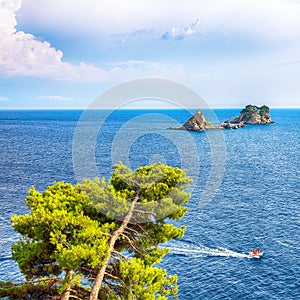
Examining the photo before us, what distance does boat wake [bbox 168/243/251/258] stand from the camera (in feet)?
173

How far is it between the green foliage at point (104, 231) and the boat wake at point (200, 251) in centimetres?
2620

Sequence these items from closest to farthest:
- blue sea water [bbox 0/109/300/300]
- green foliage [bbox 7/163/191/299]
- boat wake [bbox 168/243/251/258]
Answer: green foliage [bbox 7/163/191/299] < blue sea water [bbox 0/109/300/300] < boat wake [bbox 168/243/251/258]

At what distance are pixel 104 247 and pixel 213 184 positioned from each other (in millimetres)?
72370

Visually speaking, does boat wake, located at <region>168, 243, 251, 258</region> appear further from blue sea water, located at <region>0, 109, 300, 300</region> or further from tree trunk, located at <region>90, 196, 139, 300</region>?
tree trunk, located at <region>90, 196, 139, 300</region>

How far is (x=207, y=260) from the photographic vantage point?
A: 51344 millimetres

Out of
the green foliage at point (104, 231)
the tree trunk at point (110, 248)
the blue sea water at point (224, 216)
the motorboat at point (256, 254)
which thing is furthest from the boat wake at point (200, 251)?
the tree trunk at point (110, 248)

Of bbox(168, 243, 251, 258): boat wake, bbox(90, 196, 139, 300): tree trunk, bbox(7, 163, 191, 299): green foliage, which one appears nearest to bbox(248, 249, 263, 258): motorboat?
bbox(168, 243, 251, 258): boat wake

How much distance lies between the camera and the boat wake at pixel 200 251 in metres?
52.7

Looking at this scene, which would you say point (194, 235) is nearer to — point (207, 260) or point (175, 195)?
point (207, 260)

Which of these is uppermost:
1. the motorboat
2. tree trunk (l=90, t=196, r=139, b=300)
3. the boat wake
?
tree trunk (l=90, t=196, r=139, b=300)

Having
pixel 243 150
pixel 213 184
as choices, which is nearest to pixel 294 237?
pixel 213 184

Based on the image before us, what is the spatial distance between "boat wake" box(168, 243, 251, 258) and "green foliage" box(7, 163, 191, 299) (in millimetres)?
26201

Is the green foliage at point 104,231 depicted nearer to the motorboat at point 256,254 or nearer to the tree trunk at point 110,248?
the tree trunk at point 110,248

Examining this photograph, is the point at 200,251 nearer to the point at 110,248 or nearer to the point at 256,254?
the point at 256,254
